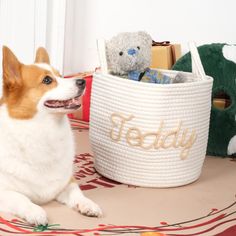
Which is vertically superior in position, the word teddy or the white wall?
the white wall

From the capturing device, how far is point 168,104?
1375 millimetres

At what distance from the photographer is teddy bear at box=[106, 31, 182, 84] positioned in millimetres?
1505

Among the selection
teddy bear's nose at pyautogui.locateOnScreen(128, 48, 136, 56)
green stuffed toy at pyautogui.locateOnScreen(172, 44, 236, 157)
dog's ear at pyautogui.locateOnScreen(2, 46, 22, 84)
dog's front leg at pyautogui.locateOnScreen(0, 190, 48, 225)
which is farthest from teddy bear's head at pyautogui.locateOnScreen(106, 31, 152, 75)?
dog's front leg at pyautogui.locateOnScreen(0, 190, 48, 225)

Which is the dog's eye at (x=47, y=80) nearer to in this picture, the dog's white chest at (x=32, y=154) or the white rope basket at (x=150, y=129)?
the dog's white chest at (x=32, y=154)

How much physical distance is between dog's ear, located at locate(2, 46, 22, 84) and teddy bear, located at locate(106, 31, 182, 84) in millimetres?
440

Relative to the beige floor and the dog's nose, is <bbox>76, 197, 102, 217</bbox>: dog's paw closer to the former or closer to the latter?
the beige floor

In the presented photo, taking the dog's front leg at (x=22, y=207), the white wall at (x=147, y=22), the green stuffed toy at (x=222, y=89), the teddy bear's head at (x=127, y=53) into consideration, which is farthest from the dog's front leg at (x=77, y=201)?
the white wall at (x=147, y=22)

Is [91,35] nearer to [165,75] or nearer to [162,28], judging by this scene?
[162,28]

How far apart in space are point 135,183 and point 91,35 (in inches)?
49.1

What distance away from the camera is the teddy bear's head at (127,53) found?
59.2 inches

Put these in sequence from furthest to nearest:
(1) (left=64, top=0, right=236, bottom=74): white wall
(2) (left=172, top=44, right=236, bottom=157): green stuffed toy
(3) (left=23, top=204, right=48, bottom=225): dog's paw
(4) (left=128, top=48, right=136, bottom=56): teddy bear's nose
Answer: (1) (left=64, top=0, right=236, bottom=74): white wall
(2) (left=172, top=44, right=236, bottom=157): green stuffed toy
(4) (left=128, top=48, right=136, bottom=56): teddy bear's nose
(3) (left=23, top=204, right=48, bottom=225): dog's paw

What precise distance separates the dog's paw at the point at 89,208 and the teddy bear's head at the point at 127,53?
1.68 ft

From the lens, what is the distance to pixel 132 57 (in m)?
1.50

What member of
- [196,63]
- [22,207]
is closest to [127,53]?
[196,63]
